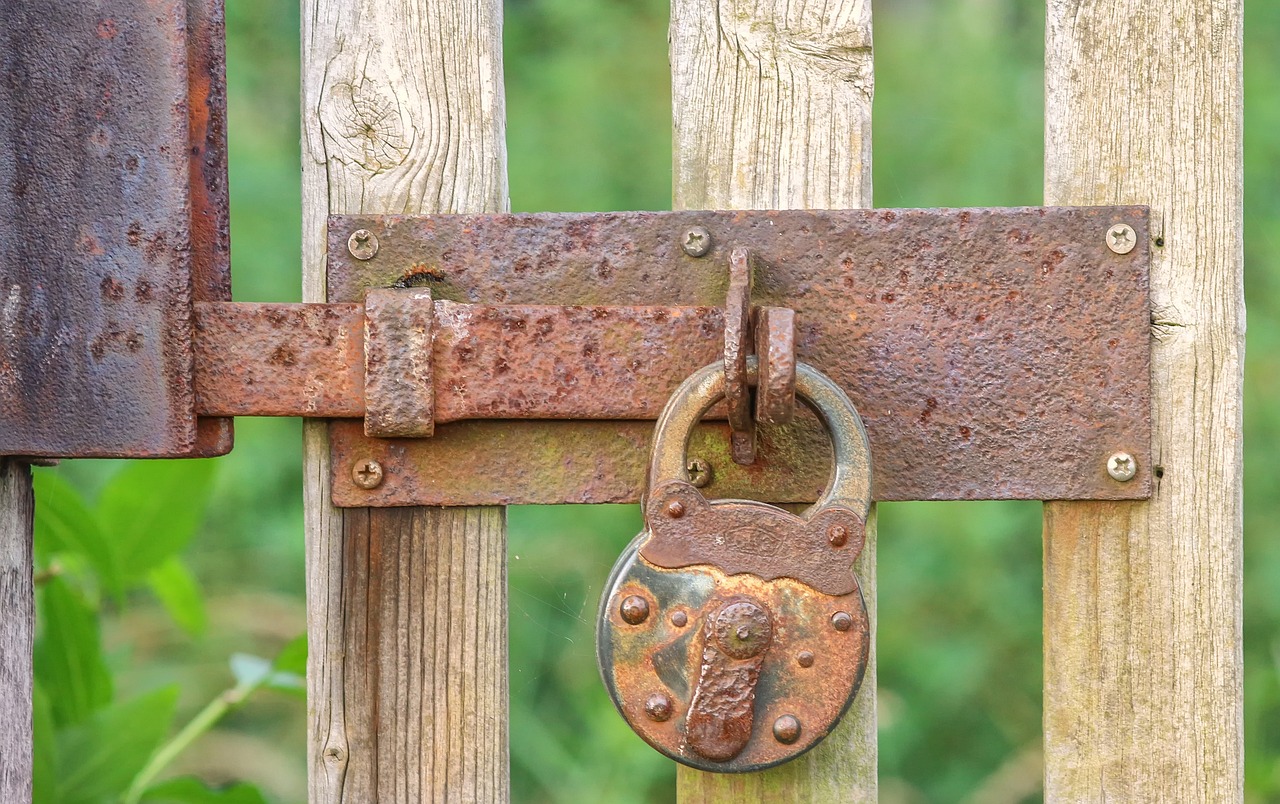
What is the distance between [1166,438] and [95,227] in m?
0.80

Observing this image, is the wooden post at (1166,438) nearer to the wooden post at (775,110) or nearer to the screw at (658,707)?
the wooden post at (775,110)

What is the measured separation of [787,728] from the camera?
76 centimetres

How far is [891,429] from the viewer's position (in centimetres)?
85

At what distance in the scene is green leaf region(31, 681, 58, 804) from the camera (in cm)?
101

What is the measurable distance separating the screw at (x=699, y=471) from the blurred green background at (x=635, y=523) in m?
0.95

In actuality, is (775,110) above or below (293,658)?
above

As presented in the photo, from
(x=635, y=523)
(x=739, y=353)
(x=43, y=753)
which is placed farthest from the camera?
(x=635, y=523)

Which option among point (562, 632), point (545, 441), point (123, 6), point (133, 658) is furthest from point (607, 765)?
point (123, 6)

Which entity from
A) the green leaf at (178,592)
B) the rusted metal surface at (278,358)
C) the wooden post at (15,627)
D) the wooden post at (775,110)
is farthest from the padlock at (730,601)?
the green leaf at (178,592)

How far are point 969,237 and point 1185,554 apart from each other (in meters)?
0.29

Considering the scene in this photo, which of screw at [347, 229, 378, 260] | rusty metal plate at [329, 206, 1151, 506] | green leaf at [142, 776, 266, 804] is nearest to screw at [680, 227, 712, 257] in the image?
rusty metal plate at [329, 206, 1151, 506]

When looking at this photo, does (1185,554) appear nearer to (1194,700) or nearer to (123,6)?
(1194,700)

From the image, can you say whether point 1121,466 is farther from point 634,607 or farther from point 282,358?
point 282,358

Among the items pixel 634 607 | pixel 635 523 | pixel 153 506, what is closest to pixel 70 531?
pixel 153 506
